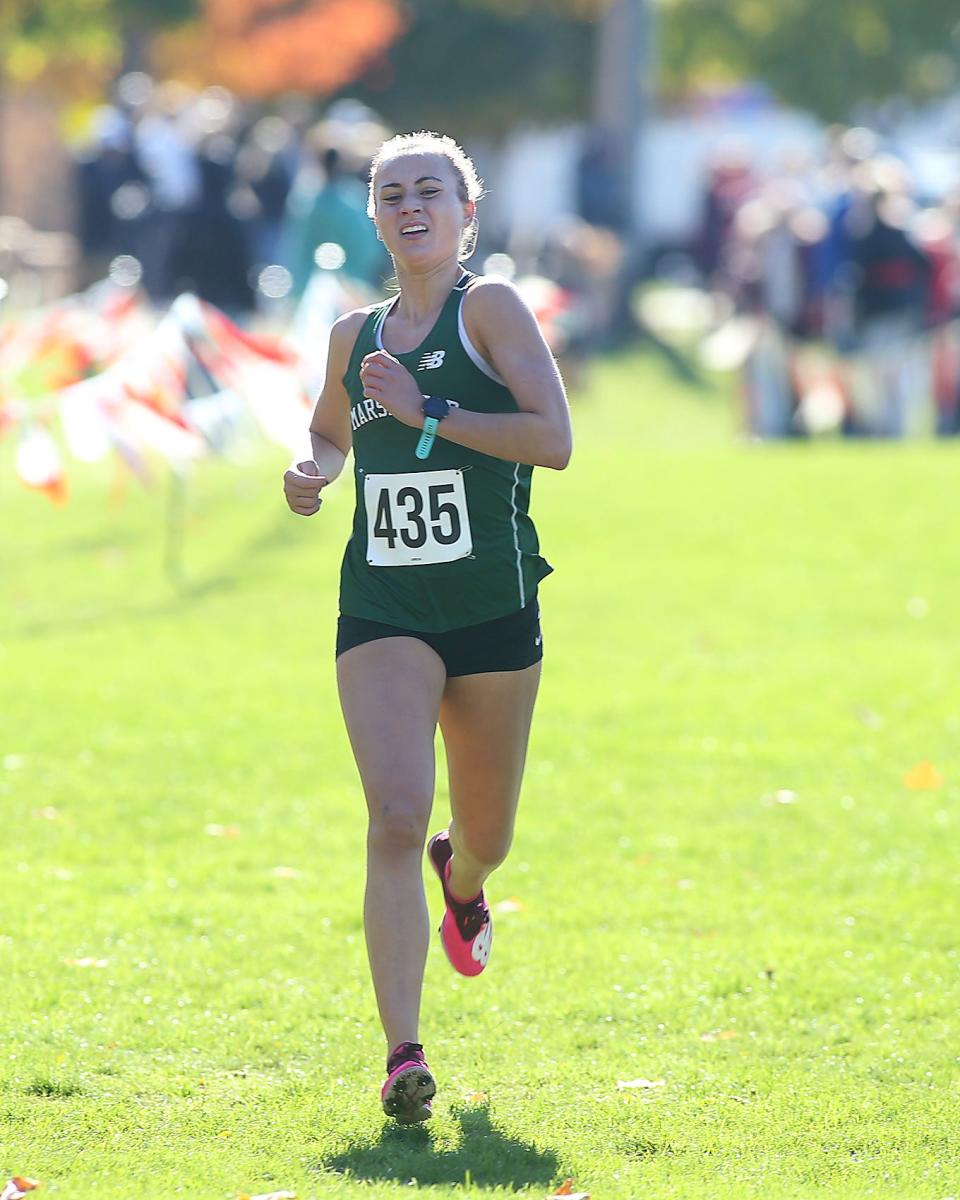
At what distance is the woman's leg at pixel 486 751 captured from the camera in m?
4.95

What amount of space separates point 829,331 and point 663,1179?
15.7 metres

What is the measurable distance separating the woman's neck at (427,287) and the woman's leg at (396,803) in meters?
0.77

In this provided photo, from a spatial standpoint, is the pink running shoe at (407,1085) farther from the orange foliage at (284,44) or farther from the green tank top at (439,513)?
the orange foliage at (284,44)

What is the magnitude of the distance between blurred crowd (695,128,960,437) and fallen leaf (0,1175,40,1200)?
15.7 metres

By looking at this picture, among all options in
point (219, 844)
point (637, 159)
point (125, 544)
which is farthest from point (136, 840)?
point (637, 159)

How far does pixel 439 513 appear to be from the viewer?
481cm

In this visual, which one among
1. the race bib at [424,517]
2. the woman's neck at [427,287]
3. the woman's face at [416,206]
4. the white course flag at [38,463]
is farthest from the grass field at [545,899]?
the woman's face at [416,206]

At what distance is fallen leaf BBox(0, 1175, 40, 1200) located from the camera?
164 inches

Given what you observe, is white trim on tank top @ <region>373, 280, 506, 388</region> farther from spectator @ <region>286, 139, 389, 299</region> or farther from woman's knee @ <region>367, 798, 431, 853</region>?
spectator @ <region>286, 139, 389, 299</region>

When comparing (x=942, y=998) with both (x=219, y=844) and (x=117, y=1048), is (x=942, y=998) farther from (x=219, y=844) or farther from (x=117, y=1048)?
(x=219, y=844)

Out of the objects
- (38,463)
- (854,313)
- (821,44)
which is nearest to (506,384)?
(38,463)

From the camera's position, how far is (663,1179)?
4.40 metres

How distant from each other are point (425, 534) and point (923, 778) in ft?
12.6

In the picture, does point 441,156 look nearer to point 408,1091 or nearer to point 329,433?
point 329,433
